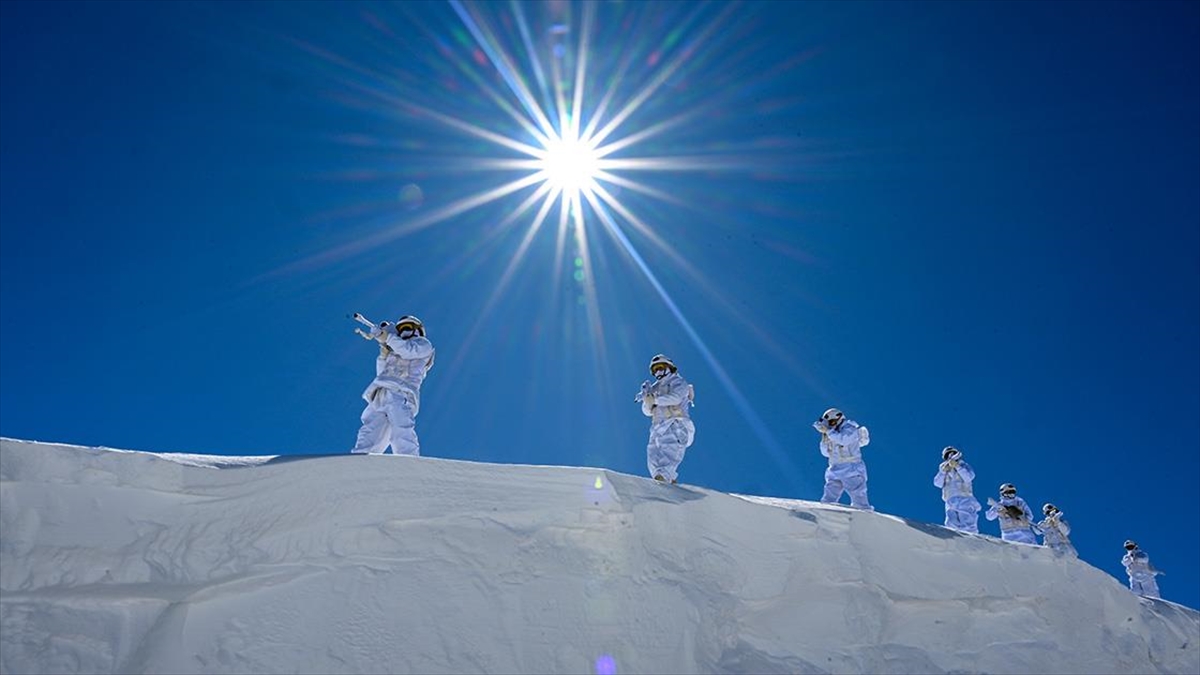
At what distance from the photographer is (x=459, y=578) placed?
474 centimetres

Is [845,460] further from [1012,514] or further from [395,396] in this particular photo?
[395,396]

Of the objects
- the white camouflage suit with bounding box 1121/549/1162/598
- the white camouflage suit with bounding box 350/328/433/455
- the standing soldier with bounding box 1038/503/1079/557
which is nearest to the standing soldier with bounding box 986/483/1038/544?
the standing soldier with bounding box 1038/503/1079/557

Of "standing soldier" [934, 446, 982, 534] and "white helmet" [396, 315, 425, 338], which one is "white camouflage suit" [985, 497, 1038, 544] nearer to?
"standing soldier" [934, 446, 982, 534]

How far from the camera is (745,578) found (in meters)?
5.31

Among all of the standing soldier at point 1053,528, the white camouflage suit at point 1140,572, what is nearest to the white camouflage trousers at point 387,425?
the standing soldier at point 1053,528

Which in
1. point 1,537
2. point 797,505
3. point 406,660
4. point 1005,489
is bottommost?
point 406,660

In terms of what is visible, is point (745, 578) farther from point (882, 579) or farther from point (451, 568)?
point (451, 568)

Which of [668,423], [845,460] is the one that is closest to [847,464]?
[845,460]

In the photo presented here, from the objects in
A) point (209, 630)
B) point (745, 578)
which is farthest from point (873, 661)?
point (209, 630)

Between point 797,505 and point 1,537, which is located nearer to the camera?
point 1,537

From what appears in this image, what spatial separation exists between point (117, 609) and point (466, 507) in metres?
2.11

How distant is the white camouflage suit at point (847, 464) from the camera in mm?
9312

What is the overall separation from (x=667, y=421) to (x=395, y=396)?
3026 mm

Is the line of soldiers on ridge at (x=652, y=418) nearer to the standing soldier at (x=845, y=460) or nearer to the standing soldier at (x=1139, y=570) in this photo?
the standing soldier at (x=845, y=460)
